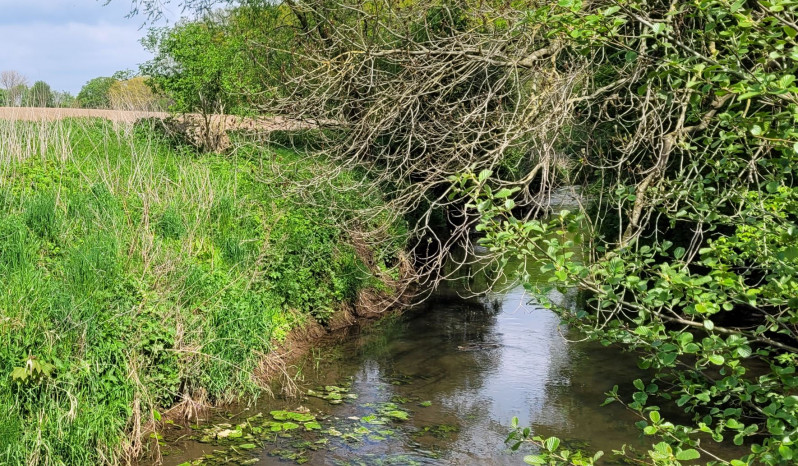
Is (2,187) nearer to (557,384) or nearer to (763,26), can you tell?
(557,384)

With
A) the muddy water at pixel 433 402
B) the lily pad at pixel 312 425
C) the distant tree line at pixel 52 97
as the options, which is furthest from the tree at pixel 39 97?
the lily pad at pixel 312 425

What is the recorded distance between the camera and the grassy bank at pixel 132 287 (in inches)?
215

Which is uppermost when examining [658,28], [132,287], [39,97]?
[39,97]

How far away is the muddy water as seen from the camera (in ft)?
21.6

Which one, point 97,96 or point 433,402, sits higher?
point 97,96

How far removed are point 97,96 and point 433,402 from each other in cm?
2047

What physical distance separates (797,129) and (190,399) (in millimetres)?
5859

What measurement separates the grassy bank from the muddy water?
2.13ft

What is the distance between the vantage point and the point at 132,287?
6785 millimetres

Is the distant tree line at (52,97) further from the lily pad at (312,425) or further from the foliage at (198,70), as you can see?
the lily pad at (312,425)

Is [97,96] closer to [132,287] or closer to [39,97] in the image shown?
[39,97]

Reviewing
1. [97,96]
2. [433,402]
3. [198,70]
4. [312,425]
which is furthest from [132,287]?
[97,96]

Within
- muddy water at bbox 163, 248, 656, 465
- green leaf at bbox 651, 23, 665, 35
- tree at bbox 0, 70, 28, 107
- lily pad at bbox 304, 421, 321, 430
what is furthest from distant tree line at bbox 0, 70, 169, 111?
green leaf at bbox 651, 23, 665, 35

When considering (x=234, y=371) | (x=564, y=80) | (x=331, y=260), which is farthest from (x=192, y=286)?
(x=564, y=80)
